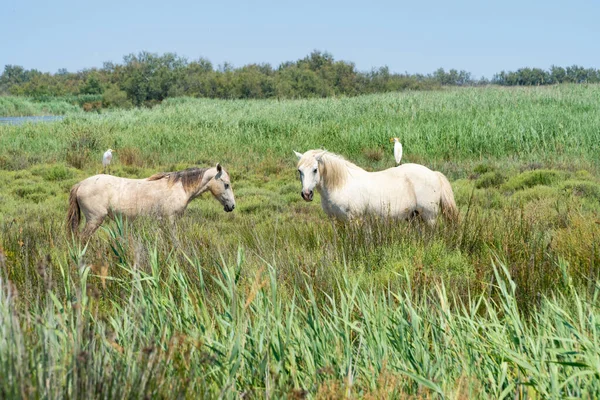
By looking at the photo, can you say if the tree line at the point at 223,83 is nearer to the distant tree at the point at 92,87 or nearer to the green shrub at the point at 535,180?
the distant tree at the point at 92,87

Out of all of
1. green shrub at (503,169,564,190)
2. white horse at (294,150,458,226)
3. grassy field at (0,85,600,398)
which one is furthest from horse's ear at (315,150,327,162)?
green shrub at (503,169,564,190)

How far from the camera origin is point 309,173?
326 inches

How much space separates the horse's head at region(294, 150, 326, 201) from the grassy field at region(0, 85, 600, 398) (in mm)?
416

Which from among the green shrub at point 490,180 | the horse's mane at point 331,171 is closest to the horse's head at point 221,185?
the horse's mane at point 331,171

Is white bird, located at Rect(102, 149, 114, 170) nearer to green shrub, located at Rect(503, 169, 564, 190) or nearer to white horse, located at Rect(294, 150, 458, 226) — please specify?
green shrub, located at Rect(503, 169, 564, 190)

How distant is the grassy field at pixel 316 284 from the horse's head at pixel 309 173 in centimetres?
42

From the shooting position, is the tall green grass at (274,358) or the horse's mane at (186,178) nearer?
the tall green grass at (274,358)

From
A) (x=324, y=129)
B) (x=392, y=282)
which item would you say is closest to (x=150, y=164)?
(x=324, y=129)

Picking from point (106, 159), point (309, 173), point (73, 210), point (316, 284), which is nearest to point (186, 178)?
point (73, 210)

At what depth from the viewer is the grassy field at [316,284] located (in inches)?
108

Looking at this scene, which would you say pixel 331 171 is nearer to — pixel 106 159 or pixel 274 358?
pixel 274 358

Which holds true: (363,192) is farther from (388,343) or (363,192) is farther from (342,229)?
(388,343)

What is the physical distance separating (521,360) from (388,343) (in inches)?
28.1

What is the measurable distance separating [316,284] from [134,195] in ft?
16.5
